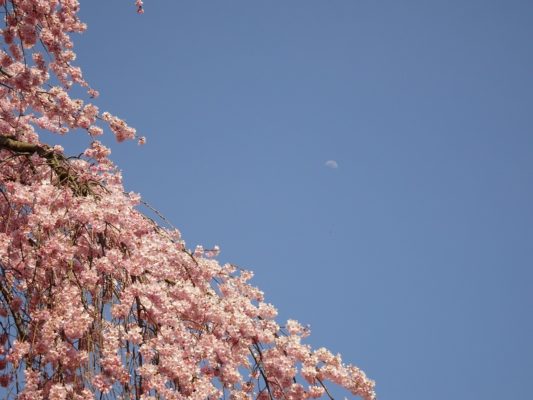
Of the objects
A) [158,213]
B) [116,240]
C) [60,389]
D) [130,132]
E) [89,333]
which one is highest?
[130,132]

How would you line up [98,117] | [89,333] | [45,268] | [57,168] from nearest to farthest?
[89,333] < [45,268] < [57,168] < [98,117]

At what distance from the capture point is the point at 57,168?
17.9 ft

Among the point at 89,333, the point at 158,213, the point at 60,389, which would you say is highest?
the point at 158,213

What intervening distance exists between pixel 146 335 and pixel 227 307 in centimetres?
102

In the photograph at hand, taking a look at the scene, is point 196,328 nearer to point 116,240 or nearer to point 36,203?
point 116,240

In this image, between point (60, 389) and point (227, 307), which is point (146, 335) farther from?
point (227, 307)

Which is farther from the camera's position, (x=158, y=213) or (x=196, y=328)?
(x=158, y=213)

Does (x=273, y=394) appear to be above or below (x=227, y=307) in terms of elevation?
below

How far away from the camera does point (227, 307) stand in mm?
5078

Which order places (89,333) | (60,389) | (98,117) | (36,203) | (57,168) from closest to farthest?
(60,389) → (89,333) → (36,203) → (57,168) → (98,117)

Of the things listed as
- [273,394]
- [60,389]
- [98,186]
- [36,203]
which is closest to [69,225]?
[36,203]

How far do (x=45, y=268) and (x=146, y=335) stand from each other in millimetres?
908

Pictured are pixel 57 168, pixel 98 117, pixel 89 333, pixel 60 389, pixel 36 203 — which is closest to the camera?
pixel 60 389

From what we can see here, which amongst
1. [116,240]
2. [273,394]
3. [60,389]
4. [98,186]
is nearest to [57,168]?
[98,186]
